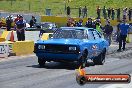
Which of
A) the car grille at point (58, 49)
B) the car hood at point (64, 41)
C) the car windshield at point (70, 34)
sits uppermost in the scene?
the car windshield at point (70, 34)

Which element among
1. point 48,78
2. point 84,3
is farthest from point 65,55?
point 84,3

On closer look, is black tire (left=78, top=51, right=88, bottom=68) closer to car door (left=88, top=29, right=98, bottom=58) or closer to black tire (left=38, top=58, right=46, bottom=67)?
car door (left=88, top=29, right=98, bottom=58)

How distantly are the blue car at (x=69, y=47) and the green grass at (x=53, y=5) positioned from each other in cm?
4024

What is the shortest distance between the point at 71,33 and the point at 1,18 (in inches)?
1370

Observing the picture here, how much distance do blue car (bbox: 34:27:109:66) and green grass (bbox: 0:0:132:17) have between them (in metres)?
40.2

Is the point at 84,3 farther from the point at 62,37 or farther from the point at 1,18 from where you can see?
the point at 62,37

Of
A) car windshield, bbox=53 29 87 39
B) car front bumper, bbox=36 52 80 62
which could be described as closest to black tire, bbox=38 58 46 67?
car front bumper, bbox=36 52 80 62

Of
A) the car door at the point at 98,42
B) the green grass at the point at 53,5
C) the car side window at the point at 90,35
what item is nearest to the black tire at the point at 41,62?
the car side window at the point at 90,35

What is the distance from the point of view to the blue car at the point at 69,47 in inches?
614

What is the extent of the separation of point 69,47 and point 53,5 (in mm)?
51654

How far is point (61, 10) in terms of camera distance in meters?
61.5

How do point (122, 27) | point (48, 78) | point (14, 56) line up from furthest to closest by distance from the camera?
point (122, 27)
point (14, 56)
point (48, 78)

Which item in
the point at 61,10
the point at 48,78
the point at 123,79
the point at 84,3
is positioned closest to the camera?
the point at 123,79

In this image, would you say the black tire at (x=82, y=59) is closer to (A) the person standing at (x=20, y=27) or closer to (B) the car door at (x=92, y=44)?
(B) the car door at (x=92, y=44)
